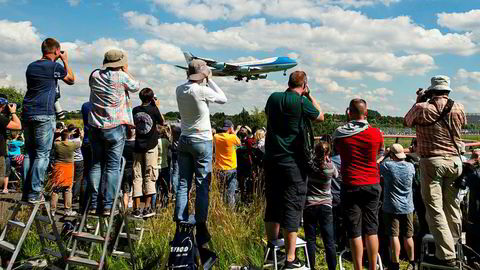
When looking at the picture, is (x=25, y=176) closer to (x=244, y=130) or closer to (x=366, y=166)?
(x=366, y=166)

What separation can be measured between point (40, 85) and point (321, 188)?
136 inches

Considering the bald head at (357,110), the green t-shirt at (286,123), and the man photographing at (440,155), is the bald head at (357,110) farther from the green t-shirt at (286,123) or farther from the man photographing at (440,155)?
the man photographing at (440,155)

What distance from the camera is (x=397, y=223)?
593 centimetres

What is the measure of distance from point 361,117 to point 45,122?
340 cm

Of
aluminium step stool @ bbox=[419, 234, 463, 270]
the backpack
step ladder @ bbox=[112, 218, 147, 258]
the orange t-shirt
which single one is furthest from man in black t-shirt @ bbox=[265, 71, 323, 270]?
the orange t-shirt

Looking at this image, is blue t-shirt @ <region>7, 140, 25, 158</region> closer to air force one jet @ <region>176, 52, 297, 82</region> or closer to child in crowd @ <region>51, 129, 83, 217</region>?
child in crowd @ <region>51, 129, 83, 217</region>

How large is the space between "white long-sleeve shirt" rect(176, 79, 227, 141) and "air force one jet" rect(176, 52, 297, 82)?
3974cm

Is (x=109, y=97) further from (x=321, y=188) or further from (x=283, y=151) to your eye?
(x=321, y=188)

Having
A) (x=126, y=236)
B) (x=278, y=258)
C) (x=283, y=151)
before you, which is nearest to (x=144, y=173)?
(x=126, y=236)

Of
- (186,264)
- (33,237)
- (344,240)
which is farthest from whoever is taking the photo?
(344,240)

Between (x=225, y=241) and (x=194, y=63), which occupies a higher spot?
(x=194, y=63)

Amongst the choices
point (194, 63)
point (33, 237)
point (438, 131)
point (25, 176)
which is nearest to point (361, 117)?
point (438, 131)

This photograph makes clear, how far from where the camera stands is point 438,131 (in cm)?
484

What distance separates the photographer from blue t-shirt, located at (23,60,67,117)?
459cm
